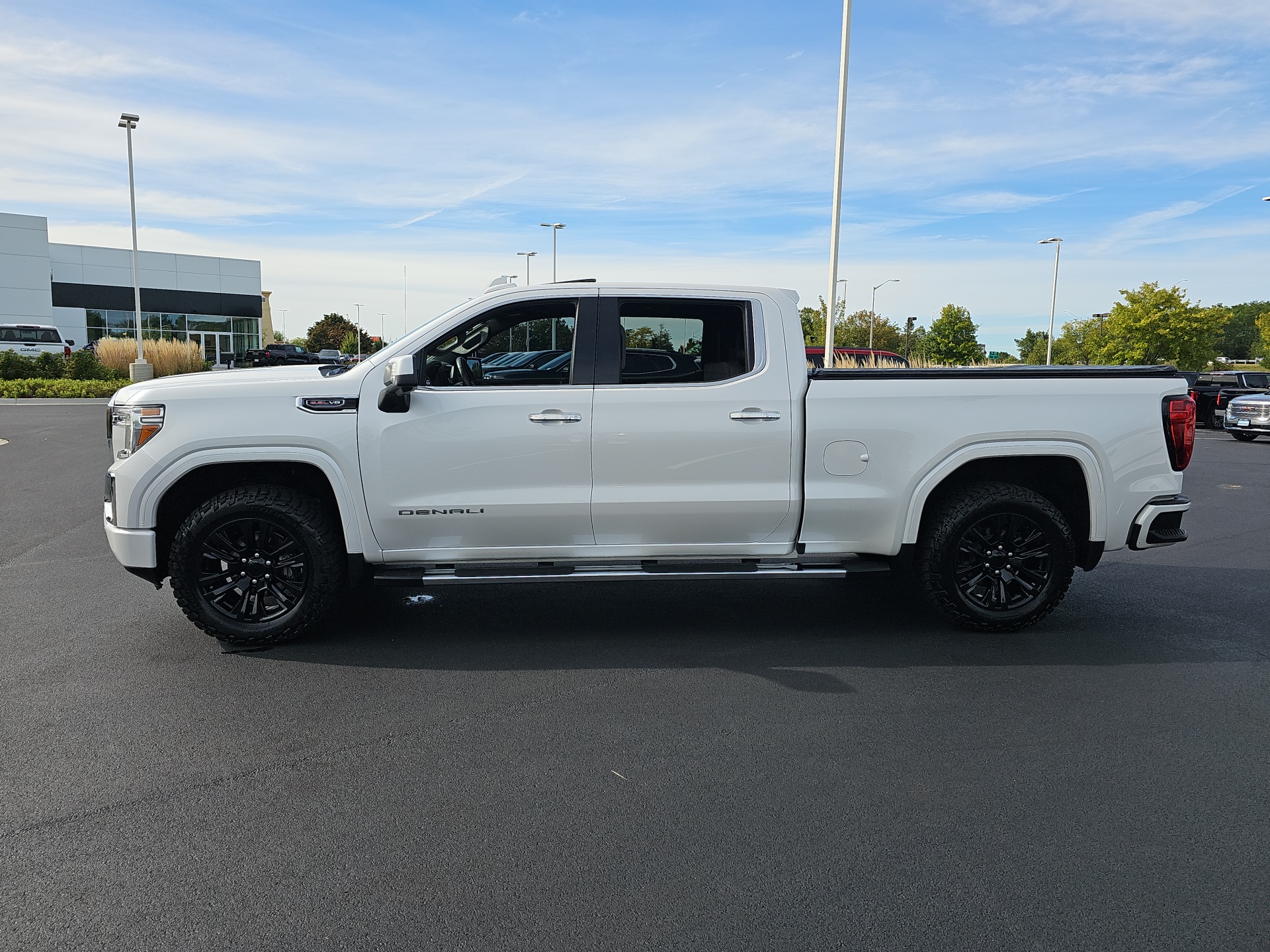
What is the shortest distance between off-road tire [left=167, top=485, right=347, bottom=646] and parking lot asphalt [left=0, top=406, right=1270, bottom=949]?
0.16m

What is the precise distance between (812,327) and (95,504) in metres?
47.6

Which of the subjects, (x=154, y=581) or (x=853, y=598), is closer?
(x=154, y=581)

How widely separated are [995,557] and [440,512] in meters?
3.37

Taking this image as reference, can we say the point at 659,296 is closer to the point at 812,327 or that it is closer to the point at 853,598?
the point at 853,598

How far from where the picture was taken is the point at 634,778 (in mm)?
3959

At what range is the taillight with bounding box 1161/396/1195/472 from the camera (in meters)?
5.79

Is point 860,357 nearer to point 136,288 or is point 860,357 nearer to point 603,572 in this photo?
point 603,572

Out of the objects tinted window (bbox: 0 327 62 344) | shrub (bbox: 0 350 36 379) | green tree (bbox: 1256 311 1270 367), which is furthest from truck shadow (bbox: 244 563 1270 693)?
green tree (bbox: 1256 311 1270 367)

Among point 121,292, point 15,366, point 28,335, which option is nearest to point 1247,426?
point 15,366

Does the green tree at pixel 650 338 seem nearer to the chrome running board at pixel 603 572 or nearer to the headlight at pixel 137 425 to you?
the chrome running board at pixel 603 572

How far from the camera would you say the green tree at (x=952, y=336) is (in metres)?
77.7

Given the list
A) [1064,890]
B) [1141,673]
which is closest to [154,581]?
[1064,890]

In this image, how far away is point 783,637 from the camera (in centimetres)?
598

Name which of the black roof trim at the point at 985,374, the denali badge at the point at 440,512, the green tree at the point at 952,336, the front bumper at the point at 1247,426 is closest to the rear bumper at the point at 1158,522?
the black roof trim at the point at 985,374
